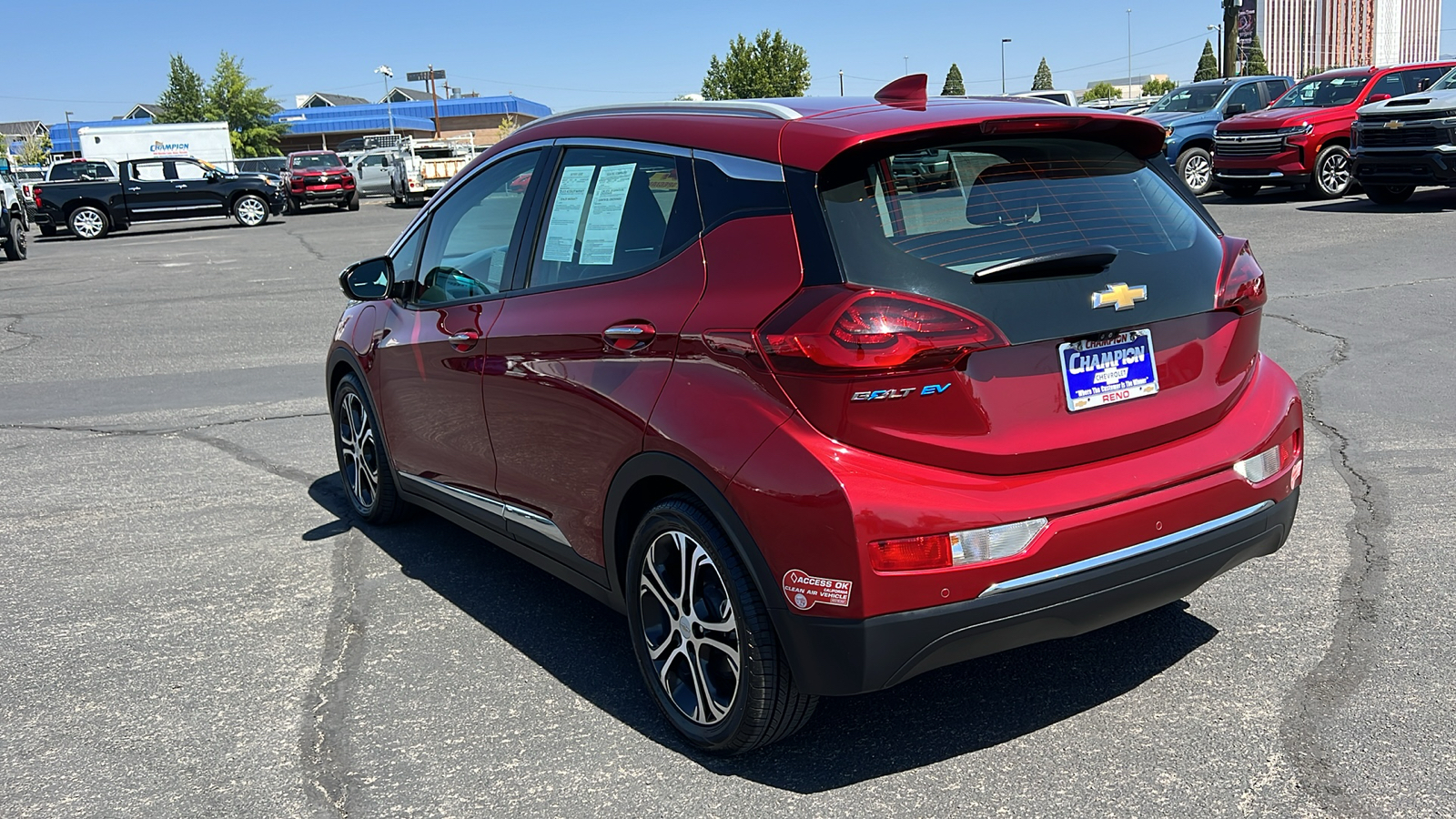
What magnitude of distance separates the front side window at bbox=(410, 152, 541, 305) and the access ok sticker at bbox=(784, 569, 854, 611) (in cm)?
178

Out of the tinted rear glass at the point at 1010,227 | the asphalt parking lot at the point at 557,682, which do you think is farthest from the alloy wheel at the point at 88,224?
the tinted rear glass at the point at 1010,227

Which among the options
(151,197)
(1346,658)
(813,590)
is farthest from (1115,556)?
(151,197)

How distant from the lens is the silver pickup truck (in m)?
16.1

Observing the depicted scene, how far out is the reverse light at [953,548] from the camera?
278 cm

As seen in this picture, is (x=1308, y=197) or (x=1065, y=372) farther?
(x=1308, y=197)

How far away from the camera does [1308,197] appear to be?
20.4m

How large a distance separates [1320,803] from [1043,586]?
84 cm

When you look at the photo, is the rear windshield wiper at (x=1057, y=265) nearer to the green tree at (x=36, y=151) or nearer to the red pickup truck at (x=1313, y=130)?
the red pickup truck at (x=1313, y=130)

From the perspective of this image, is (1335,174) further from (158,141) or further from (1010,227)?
(158,141)

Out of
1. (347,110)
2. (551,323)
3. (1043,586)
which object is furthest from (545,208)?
(347,110)

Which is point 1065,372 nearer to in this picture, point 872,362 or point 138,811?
point 872,362

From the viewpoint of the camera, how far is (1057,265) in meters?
2.98

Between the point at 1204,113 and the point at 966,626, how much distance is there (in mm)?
21495

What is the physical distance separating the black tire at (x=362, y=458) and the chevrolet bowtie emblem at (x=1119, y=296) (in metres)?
3.32
